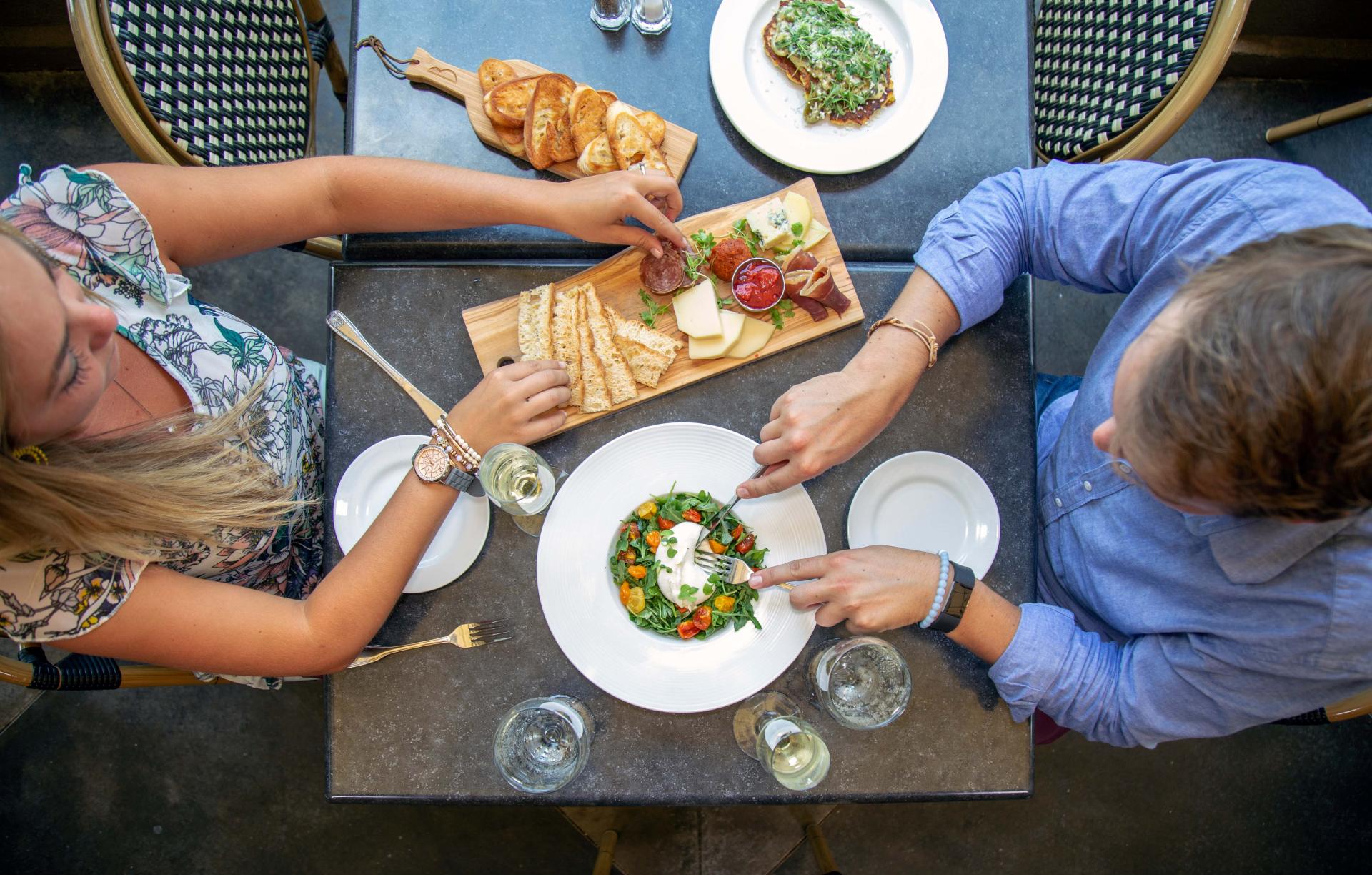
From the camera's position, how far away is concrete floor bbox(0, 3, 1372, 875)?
9.72ft

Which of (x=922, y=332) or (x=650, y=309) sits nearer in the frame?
(x=922, y=332)

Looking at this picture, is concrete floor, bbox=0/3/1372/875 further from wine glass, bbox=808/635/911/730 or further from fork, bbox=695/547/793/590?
fork, bbox=695/547/793/590

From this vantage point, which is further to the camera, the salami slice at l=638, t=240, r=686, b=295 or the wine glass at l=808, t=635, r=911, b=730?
the salami slice at l=638, t=240, r=686, b=295

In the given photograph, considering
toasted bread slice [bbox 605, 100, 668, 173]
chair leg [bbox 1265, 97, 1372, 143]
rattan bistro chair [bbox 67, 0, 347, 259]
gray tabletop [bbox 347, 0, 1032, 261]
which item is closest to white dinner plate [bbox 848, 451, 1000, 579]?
gray tabletop [bbox 347, 0, 1032, 261]

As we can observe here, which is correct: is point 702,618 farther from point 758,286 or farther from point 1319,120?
point 1319,120

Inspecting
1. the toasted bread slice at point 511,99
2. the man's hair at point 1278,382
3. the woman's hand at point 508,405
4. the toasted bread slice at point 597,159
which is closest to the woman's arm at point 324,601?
the woman's hand at point 508,405

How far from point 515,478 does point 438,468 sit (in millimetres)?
159

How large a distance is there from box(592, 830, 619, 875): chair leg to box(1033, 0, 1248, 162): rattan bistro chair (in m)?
2.65

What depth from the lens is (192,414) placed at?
154 centimetres

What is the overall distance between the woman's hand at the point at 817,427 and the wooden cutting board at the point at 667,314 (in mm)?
167

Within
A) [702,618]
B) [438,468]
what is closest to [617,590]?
[702,618]

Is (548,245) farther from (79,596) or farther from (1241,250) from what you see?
(1241,250)

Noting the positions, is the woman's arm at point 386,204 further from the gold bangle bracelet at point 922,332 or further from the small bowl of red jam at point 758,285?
the gold bangle bracelet at point 922,332

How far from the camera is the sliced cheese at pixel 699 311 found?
172cm
